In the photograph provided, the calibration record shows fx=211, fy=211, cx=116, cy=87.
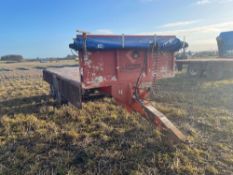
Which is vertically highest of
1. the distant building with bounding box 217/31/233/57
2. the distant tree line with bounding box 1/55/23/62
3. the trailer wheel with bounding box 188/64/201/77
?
the distant tree line with bounding box 1/55/23/62

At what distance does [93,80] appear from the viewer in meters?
2.89

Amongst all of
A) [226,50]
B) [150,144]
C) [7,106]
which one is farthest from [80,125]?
[226,50]

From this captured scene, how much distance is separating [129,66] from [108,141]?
1.24 meters

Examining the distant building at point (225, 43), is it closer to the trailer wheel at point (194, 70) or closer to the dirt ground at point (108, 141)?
the trailer wheel at point (194, 70)

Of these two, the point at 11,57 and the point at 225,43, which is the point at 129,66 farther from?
the point at 11,57

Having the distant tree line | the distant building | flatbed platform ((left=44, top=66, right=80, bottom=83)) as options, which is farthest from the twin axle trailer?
the distant tree line

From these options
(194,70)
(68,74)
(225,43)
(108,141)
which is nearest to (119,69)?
(108,141)

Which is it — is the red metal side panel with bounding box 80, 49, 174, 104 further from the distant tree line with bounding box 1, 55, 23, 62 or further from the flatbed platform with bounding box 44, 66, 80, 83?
the distant tree line with bounding box 1, 55, 23, 62

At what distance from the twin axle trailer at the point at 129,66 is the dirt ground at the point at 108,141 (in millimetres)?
399

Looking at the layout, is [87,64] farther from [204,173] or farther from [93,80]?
[204,173]

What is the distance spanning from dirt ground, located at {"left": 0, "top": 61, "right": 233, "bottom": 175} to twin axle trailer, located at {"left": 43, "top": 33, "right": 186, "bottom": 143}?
0.40 meters

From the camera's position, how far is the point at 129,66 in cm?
321

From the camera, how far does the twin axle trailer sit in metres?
2.78

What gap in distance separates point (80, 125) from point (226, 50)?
12.3 m
